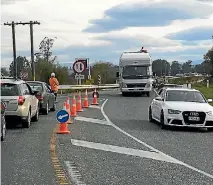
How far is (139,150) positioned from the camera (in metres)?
11.4

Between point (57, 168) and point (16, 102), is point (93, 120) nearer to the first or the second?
point (16, 102)

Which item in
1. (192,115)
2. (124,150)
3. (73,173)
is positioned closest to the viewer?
(73,173)

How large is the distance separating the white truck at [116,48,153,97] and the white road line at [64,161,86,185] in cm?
2819

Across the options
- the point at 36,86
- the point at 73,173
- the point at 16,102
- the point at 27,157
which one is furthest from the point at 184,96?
the point at 73,173

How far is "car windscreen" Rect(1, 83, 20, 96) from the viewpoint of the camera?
1584 cm

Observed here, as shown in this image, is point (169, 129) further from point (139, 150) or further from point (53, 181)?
point (53, 181)

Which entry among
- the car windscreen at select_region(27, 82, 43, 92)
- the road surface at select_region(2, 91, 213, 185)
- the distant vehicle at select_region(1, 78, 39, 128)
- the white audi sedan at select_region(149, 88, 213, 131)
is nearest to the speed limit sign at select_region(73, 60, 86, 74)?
the car windscreen at select_region(27, 82, 43, 92)

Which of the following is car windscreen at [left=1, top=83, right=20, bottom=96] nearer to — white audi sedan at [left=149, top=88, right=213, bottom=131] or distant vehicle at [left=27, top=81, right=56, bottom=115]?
distant vehicle at [left=27, top=81, right=56, bottom=115]

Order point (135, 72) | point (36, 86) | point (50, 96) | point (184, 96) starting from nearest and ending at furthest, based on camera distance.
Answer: point (184, 96)
point (36, 86)
point (50, 96)
point (135, 72)

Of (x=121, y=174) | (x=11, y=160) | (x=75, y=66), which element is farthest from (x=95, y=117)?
(x=75, y=66)

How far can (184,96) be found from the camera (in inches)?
687

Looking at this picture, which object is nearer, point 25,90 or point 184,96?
point 25,90

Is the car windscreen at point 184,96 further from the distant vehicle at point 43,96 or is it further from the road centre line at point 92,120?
the distant vehicle at point 43,96

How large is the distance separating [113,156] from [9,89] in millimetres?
6465
